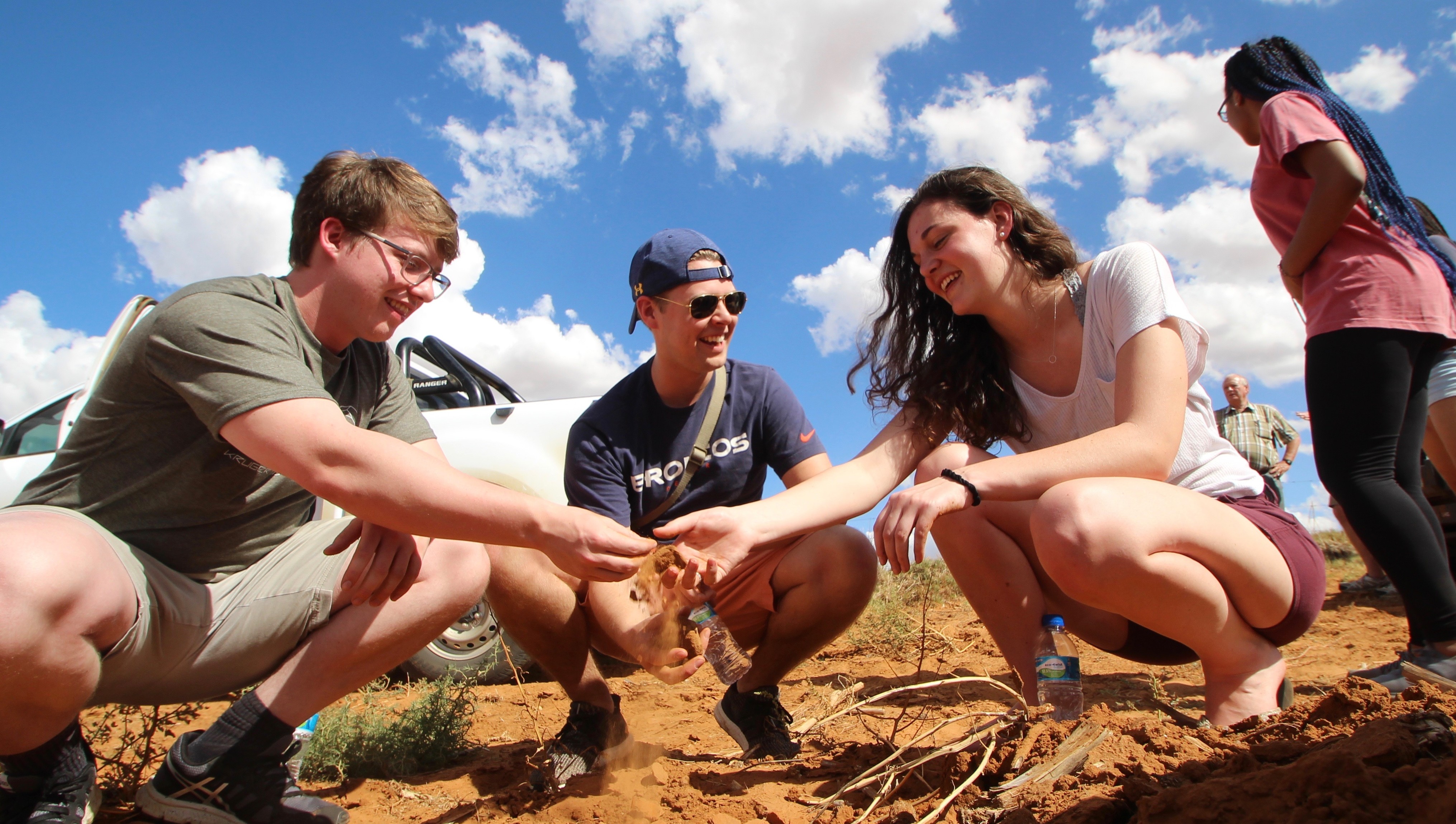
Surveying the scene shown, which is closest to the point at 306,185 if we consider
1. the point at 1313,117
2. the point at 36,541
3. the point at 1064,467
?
the point at 36,541

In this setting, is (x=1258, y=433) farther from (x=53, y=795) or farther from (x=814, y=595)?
(x=53, y=795)

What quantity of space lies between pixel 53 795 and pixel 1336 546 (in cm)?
1203

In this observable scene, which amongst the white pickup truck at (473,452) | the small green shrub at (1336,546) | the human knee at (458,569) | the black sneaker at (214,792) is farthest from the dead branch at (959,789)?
the small green shrub at (1336,546)

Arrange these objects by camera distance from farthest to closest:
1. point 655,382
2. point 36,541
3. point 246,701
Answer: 1. point 655,382
2. point 246,701
3. point 36,541

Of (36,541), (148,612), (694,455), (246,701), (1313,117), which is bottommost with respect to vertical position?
(246,701)

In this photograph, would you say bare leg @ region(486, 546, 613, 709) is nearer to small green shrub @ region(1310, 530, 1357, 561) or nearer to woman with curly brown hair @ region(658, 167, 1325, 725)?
woman with curly brown hair @ region(658, 167, 1325, 725)

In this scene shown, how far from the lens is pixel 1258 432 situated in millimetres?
8070

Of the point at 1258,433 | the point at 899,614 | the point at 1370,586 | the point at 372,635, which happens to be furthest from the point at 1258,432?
the point at 372,635

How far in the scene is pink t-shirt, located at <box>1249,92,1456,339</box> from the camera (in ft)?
8.27

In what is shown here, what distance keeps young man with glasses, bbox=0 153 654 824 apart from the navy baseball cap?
Answer: 95 centimetres

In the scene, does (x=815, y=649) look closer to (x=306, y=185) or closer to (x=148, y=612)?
(x=148, y=612)

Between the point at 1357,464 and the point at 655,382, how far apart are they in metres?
2.37

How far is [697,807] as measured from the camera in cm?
211

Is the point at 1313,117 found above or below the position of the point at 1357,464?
above
